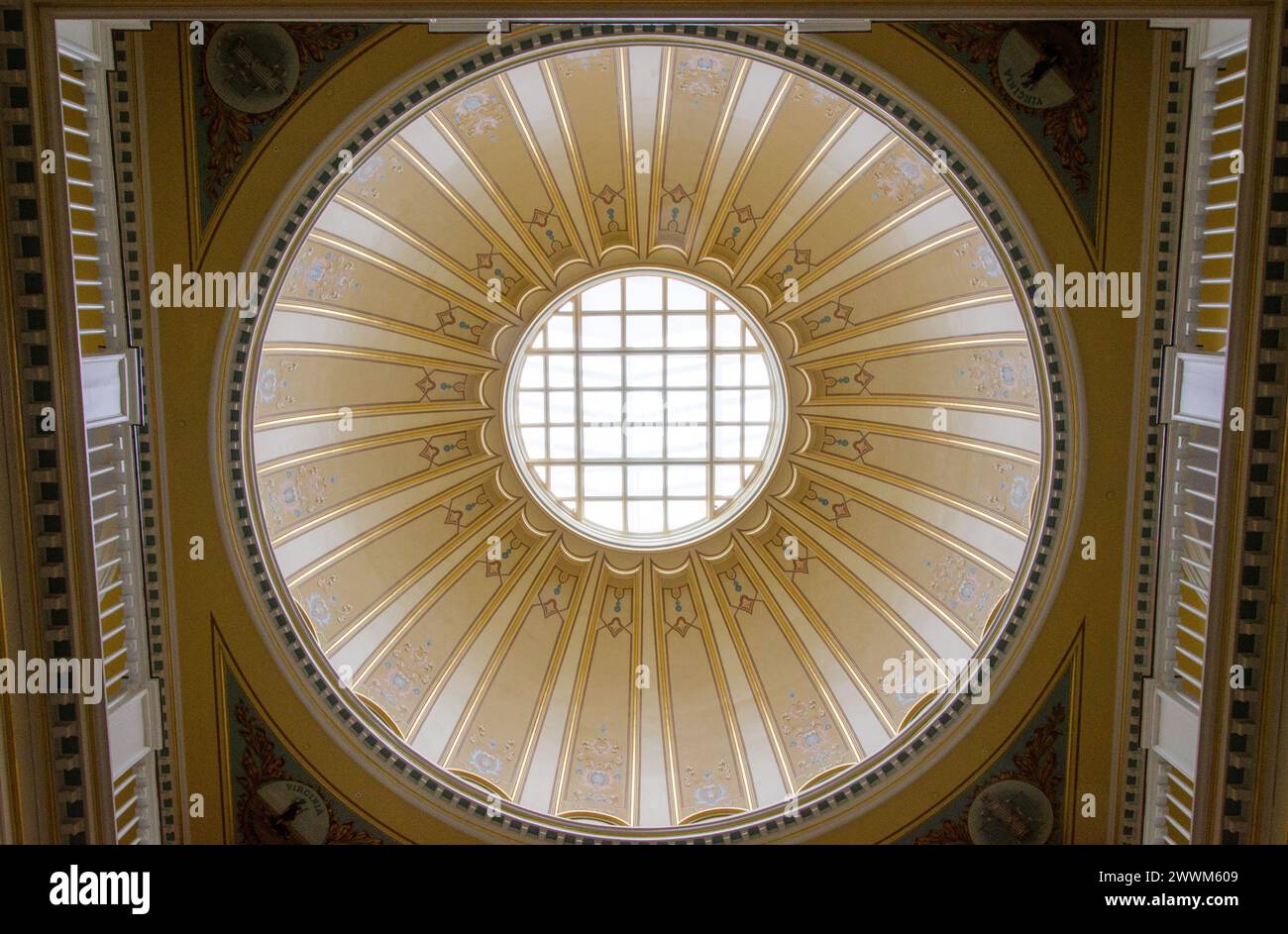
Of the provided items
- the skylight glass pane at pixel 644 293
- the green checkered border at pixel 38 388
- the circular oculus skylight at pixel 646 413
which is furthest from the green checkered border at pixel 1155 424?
the green checkered border at pixel 38 388

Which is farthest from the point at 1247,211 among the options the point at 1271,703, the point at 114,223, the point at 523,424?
the point at 523,424

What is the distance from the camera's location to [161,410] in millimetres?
11547

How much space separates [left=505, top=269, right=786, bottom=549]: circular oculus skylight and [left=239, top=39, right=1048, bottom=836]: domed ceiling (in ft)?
2.33

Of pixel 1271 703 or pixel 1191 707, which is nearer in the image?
pixel 1271 703

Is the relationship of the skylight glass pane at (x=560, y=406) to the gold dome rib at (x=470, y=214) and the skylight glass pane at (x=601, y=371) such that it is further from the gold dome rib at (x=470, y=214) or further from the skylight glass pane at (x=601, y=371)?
the gold dome rib at (x=470, y=214)

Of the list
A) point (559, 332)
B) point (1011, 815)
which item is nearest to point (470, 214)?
point (559, 332)

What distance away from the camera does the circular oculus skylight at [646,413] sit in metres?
17.4

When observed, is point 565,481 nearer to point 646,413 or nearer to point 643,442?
point 643,442

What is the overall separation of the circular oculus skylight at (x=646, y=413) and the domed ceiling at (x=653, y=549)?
0.71 m

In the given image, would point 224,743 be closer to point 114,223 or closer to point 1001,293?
point 114,223

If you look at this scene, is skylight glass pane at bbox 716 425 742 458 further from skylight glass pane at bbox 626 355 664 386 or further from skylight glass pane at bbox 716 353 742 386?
skylight glass pane at bbox 626 355 664 386

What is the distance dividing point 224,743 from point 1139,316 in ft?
34.3

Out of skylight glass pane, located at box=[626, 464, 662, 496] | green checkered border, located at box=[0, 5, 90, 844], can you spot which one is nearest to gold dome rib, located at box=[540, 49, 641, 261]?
skylight glass pane, located at box=[626, 464, 662, 496]
